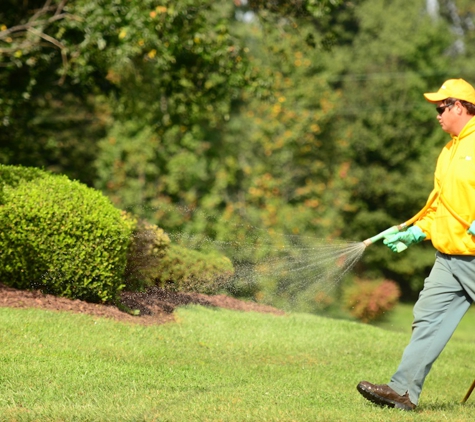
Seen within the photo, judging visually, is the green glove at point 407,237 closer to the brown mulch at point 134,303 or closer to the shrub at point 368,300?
the brown mulch at point 134,303

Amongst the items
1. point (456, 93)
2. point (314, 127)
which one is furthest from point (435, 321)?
point (314, 127)

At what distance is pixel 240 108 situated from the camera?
23.7 metres

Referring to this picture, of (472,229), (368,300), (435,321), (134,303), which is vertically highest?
(472,229)

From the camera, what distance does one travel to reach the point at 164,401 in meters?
5.12

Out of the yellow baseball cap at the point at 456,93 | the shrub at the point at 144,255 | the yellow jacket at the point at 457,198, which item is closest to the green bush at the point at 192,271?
the shrub at the point at 144,255

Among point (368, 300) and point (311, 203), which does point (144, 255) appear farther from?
point (311, 203)

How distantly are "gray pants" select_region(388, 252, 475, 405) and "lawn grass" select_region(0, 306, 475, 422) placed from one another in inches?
9.1

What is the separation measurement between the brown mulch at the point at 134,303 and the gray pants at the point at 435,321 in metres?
3.01

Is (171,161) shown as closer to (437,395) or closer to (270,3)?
(270,3)

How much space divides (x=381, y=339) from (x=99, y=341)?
352cm

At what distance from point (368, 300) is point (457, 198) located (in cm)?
1479

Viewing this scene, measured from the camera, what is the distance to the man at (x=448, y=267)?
204 inches

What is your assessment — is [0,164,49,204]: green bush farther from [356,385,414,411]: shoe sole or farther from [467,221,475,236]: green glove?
[467,221,475,236]: green glove

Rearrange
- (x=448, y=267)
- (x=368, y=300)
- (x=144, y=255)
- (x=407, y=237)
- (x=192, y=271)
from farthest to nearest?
(x=368, y=300)
(x=192, y=271)
(x=144, y=255)
(x=407, y=237)
(x=448, y=267)
